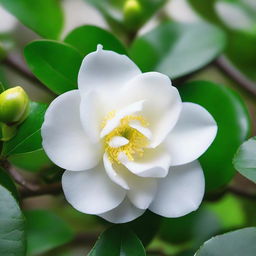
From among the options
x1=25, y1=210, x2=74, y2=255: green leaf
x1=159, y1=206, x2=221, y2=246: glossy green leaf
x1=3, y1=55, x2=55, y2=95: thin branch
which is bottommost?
x1=159, y1=206, x2=221, y2=246: glossy green leaf

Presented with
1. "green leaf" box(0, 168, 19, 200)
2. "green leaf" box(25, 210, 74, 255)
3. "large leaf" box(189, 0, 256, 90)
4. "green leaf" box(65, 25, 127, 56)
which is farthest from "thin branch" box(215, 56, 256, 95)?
"green leaf" box(0, 168, 19, 200)

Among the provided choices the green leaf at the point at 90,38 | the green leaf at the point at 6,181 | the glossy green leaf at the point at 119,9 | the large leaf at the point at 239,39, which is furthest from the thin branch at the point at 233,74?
the green leaf at the point at 6,181

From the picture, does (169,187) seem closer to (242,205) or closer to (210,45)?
(210,45)

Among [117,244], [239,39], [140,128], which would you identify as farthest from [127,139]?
[239,39]

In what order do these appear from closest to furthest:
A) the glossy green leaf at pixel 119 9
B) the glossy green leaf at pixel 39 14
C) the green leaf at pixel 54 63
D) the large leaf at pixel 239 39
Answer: the green leaf at pixel 54 63 < the glossy green leaf at pixel 39 14 < the glossy green leaf at pixel 119 9 < the large leaf at pixel 239 39

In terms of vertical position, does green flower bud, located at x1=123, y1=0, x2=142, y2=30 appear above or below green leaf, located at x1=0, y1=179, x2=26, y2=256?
above

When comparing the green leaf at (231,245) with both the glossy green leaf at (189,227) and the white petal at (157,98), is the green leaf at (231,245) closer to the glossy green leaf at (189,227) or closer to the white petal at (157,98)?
the white petal at (157,98)

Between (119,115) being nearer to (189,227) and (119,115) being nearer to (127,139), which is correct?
(127,139)

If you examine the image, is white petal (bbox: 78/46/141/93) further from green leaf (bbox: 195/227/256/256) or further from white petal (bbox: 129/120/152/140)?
green leaf (bbox: 195/227/256/256)
